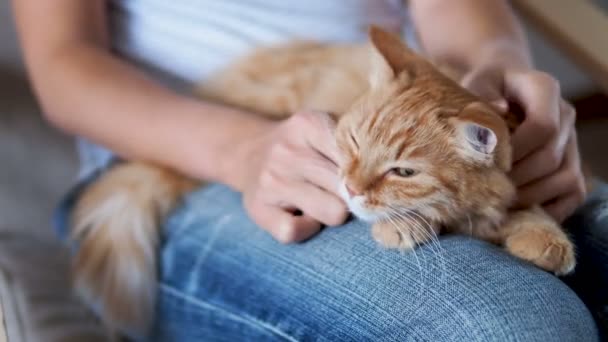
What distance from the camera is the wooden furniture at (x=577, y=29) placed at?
1.05m

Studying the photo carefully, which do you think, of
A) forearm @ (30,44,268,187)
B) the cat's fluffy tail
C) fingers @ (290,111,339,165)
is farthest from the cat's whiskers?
the cat's fluffy tail

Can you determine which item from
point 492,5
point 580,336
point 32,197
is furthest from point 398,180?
point 32,197

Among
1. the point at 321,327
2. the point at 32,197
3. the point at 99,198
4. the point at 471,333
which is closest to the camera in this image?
the point at 471,333

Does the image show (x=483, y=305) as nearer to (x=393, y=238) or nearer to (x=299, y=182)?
(x=393, y=238)

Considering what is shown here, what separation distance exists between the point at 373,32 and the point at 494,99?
16 cm

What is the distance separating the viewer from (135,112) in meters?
0.97

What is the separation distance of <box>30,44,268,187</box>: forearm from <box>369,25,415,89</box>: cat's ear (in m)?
0.19

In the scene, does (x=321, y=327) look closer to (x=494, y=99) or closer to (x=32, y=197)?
(x=494, y=99)

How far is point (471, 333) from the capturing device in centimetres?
67

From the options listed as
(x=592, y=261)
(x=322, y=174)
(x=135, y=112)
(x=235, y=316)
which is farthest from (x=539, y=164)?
(x=135, y=112)

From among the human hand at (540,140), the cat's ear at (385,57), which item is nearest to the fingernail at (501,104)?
the human hand at (540,140)

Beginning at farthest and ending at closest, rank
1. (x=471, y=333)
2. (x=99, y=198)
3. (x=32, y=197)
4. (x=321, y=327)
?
(x=32, y=197) < (x=99, y=198) < (x=321, y=327) < (x=471, y=333)

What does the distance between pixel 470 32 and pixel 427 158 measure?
399mm

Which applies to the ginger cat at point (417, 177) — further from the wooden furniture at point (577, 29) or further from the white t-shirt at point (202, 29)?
the wooden furniture at point (577, 29)
